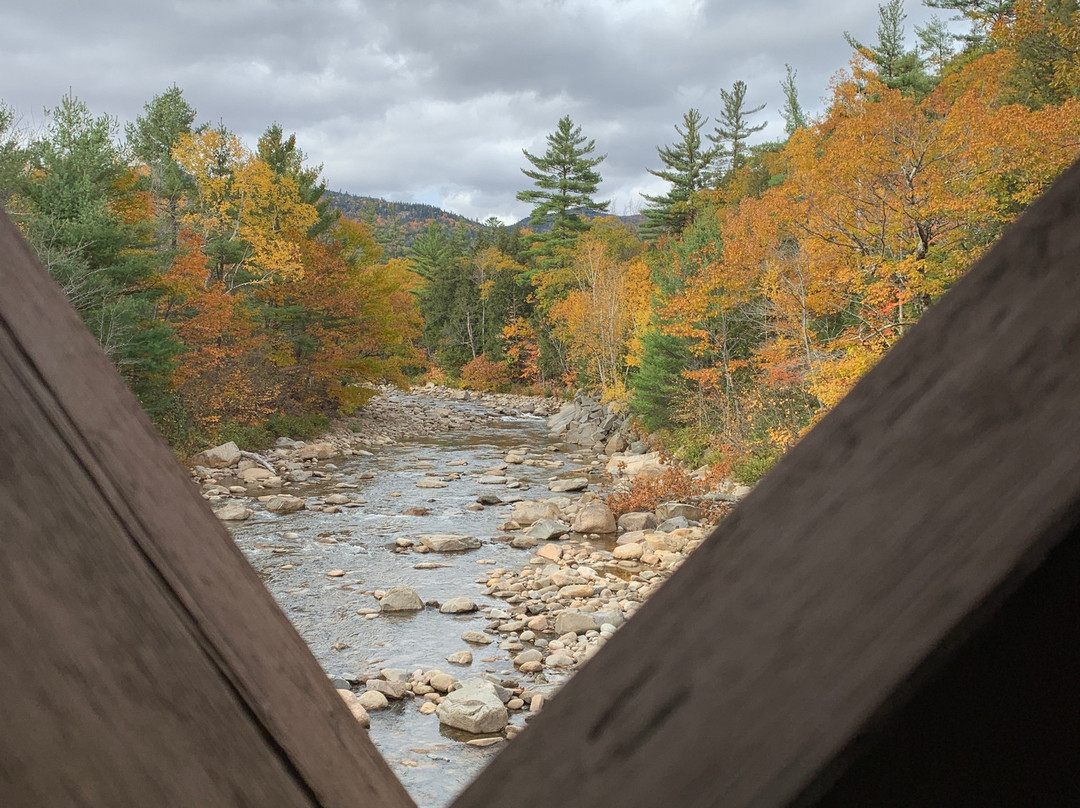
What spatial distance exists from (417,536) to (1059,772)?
9.96m

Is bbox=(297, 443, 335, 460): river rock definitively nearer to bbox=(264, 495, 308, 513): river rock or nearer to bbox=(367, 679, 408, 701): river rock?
bbox=(264, 495, 308, 513): river rock

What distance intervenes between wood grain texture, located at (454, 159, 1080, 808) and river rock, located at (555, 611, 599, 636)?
7.05 meters

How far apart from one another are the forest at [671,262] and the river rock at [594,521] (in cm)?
282

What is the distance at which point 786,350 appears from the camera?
514 inches

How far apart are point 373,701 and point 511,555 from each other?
4.13 metres

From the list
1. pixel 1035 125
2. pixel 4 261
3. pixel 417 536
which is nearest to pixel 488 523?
pixel 417 536

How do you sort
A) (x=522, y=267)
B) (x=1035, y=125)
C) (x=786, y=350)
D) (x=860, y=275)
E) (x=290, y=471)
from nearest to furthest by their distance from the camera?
(x=1035, y=125)
(x=860, y=275)
(x=786, y=350)
(x=290, y=471)
(x=522, y=267)

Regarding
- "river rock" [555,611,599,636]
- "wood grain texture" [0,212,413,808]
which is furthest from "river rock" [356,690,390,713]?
"wood grain texture" [0,212,413,808]

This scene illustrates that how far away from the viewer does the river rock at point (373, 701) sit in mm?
5373

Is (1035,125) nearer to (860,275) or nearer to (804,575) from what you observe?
(860,275)

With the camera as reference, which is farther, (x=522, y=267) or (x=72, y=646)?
(x=522, y=267)

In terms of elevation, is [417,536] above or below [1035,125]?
below

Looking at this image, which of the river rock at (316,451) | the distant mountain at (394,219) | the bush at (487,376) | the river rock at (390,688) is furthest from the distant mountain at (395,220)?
the river rock at (390,688)

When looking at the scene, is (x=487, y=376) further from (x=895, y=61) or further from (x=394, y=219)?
(x=394, y=219)
